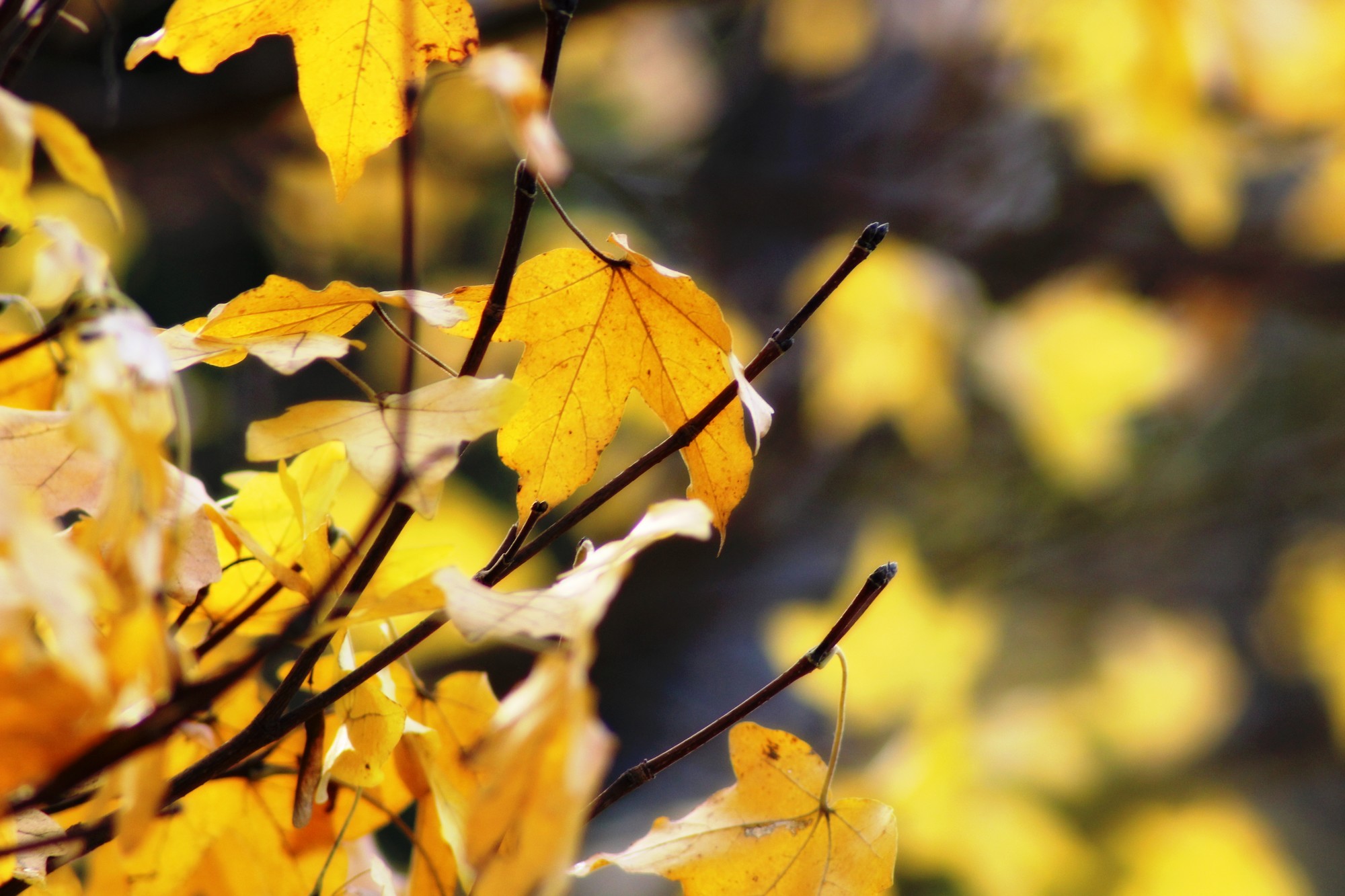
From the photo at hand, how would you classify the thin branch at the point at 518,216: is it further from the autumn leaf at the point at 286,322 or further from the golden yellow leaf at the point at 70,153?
the golden yellow leaf at the point at 70,153

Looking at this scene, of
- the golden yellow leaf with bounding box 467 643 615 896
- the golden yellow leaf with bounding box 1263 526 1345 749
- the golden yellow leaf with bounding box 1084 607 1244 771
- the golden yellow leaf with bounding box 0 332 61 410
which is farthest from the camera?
the golden yellow leaf with bounding box 1084 607 1244 771

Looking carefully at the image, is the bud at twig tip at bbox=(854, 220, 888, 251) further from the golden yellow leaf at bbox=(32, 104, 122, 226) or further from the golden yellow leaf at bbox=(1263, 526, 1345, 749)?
the golden yellow leaf at bbox=(1263, 526, 1345, 749)

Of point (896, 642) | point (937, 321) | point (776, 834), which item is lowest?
point (896, 642)

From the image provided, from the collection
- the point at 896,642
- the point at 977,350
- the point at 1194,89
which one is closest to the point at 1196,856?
the point at 896,642

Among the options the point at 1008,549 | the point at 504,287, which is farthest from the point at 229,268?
the point at 504,287

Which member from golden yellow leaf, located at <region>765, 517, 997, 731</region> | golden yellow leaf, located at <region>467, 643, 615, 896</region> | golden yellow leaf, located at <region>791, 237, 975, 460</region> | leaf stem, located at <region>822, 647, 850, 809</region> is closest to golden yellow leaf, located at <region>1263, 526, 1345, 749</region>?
golden yellow leaf, located at <region>765, 517, 997, 731</region>

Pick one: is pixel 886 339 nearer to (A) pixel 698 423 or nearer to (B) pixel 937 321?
(B) pixel 937 321
